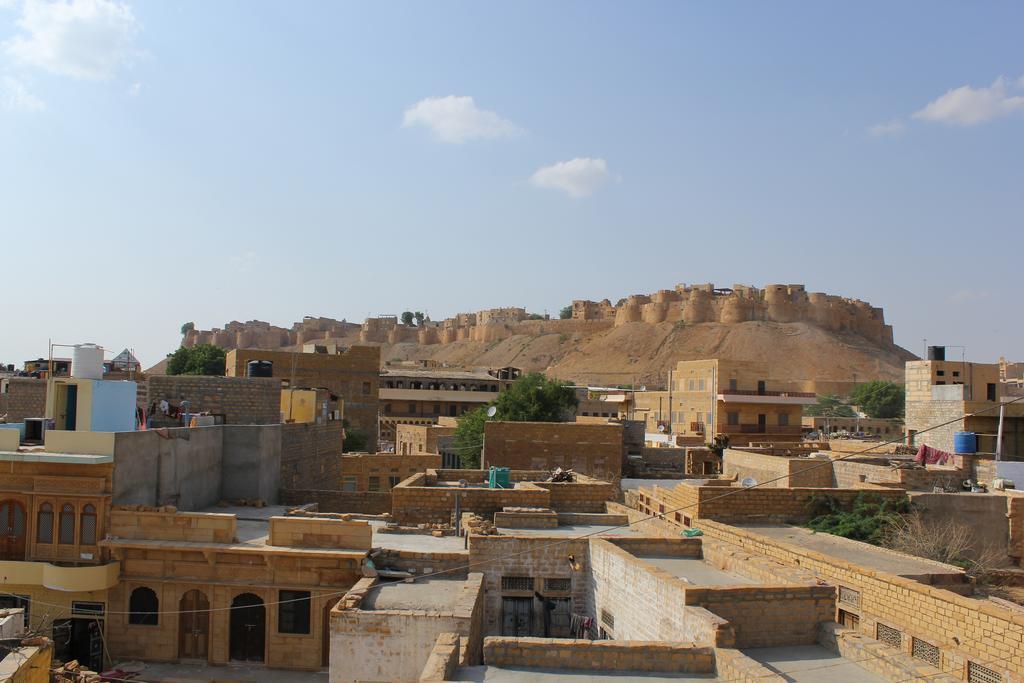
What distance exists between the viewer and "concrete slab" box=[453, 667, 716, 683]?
7.31m

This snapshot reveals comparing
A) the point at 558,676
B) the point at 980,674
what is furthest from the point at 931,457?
the point at 558,676

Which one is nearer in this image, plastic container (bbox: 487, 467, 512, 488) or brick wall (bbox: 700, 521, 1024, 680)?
brick wall (bbox: 700, 521, 1024, 680)

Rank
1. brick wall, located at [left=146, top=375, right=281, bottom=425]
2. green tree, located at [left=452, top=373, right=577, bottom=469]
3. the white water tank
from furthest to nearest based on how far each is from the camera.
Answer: green tree, located at [left=452, top=373, right=577, bottom=469] < brick wall, located at [left=146, top=375, right=281, bottom=425] < the white water tank

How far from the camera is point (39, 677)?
8.09 m

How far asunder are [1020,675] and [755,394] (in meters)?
31.8

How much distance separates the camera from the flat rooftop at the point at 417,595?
9406 mm

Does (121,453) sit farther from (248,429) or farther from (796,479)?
(796,479)

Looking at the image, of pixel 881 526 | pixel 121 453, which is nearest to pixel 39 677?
pixel 121 453

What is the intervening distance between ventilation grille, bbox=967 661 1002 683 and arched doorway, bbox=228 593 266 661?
8.52m

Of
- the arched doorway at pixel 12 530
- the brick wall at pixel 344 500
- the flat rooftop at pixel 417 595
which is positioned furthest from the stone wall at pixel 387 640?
the brick wall at pixel 344 500

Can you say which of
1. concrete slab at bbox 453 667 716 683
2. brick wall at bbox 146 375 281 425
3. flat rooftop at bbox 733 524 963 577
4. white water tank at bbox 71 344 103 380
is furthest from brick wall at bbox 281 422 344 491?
concrete slab at bbox 453 667 716 683

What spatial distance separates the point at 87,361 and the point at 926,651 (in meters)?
13.6

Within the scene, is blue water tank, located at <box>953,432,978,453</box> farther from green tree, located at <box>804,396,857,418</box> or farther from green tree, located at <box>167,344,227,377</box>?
green tree, located at <box>167,344,227,377</box>

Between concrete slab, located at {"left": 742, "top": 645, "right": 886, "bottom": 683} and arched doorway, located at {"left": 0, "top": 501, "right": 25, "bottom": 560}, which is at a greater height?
arched doorway, located at {"left": 0, "top": 501, "right": 25, "bottom": 560}
